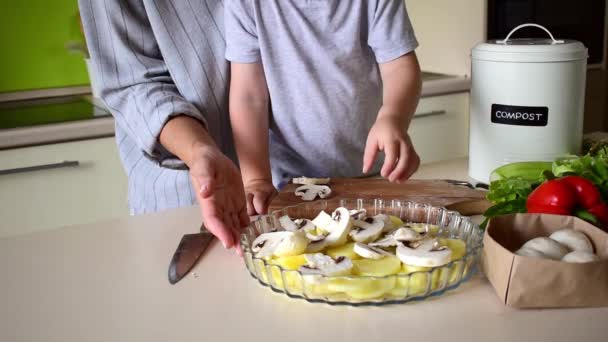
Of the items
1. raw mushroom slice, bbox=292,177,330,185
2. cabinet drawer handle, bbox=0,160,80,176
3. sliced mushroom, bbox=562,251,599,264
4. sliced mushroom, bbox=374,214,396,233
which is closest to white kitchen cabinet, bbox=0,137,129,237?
cabinet drawer handle, bbox=0,160,80,176

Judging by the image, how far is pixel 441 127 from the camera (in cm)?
223

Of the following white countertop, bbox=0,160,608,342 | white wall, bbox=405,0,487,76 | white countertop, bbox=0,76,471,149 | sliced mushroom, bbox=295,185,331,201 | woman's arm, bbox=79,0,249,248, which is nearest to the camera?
white countertop, bbox=0,160,608,342

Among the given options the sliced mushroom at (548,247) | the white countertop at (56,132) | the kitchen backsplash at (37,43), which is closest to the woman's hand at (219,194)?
the sliced mushroom at (548,247)

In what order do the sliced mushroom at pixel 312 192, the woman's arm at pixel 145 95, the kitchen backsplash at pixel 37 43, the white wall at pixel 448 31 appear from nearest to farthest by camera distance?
the woman's arm at pixel 145 95, the sliced mushroom at pixel 312 192, the kitchen backsplash at pixel 37 43, the white wall at pixel 448 31

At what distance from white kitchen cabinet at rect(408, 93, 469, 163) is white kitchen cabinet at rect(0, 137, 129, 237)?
95 centimetres

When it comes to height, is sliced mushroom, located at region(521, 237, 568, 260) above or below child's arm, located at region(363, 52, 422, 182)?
below

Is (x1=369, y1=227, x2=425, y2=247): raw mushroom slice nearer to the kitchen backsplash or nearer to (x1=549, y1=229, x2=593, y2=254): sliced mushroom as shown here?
(x1=549, y1=229, x2=593, y2=254): sliced mushroom

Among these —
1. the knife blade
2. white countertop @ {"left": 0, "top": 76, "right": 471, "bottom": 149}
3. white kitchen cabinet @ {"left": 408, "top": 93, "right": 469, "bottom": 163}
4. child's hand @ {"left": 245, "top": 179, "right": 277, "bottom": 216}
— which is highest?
the knife blade

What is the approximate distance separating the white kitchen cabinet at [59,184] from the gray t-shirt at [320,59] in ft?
2.57

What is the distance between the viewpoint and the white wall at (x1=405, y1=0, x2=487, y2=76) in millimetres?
2240

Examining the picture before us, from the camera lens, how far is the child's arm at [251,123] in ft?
3.57

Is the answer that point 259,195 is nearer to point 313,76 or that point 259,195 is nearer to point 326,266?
point 313,76

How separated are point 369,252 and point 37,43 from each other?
1.78 meters

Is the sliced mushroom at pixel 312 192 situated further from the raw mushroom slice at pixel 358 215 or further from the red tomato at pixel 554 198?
the red tomato at pixel 554 198
